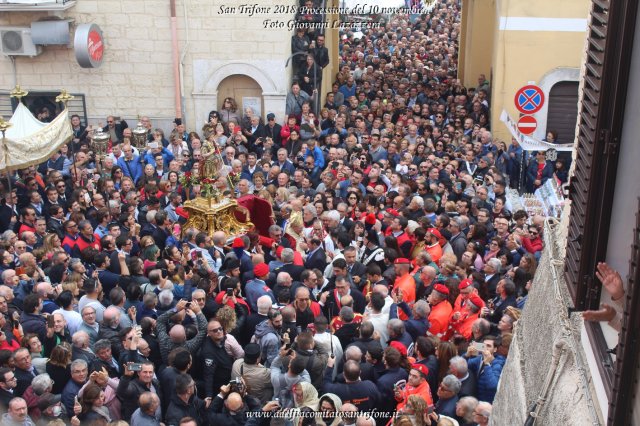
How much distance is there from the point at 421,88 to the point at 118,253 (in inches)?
511

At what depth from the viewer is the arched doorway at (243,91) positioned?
1973cm

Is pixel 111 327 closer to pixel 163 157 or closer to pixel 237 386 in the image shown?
pixel 237 386

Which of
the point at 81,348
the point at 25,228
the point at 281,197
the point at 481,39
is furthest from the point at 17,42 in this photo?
the point at 81,348

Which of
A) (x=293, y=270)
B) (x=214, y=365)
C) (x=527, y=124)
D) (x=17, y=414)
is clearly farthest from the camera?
(x=527, y=124)

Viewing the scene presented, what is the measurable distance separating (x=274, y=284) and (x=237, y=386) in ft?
8.85

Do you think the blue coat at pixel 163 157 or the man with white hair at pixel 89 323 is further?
the blue coat at pixel 163 157

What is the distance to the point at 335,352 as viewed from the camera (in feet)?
28.4

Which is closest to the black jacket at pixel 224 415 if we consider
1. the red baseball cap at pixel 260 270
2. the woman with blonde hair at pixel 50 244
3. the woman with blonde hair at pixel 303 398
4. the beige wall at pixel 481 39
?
the woman with blonde hair at pixel 303 398

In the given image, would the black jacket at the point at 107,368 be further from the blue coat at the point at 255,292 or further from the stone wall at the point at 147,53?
the stone wall at the point at 147,53

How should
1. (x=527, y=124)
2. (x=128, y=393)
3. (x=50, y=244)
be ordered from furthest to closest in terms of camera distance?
(x=527, y=124)
(x=50, y=244)
(x=128, y=393)

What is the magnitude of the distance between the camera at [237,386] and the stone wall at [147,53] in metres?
12.4

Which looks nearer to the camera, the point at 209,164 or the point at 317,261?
the point at 317,261

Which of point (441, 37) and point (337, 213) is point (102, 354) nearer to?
point (337, 213)

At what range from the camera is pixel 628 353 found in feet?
11.9
